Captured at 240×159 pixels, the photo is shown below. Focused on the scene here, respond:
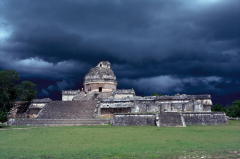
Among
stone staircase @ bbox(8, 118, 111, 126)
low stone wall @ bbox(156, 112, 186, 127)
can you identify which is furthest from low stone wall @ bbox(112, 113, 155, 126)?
stone staircase @ bbox(8, 118, 111, 126)

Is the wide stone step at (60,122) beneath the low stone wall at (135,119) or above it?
beneath

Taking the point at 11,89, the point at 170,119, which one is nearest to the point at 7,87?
the point at 11,89

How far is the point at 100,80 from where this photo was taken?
34531 millimetres

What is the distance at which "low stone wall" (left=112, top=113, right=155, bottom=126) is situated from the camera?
62.7 ft

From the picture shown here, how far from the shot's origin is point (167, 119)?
747 inches

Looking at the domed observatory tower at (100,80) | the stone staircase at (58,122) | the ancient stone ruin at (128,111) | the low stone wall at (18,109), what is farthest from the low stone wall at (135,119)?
the domed observatory tower at (100,80)

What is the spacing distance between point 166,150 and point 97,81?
26871 millimetres

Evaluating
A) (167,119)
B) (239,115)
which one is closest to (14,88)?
(167,119)

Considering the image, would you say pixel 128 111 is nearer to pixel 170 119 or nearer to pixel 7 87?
pixel 170 119

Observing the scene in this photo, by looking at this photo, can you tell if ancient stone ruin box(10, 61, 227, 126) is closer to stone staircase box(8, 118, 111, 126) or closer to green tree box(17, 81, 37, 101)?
stone staircase box(8, 118, 111, 126)

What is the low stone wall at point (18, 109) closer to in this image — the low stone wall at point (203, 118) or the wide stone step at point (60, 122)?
the wide stone step at point (60, 122)

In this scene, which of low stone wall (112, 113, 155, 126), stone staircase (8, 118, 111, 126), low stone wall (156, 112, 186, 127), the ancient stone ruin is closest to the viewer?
low stone wall (156, 112, 186, 127)

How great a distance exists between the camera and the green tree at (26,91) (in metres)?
30.7

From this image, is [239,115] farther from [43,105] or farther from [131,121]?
[43,105]
